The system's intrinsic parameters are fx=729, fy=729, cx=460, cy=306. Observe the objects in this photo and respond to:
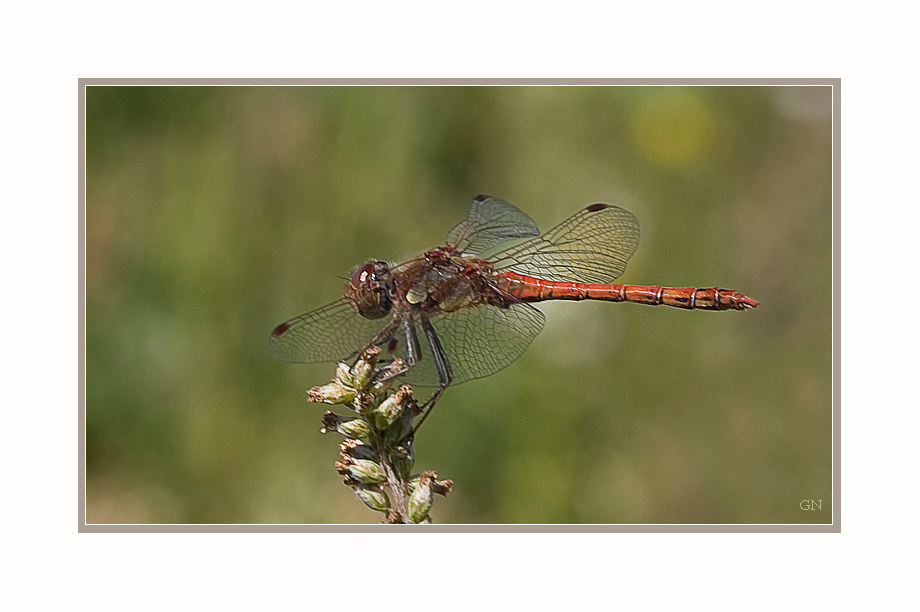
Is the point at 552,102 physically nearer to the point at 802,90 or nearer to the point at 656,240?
the point at 656,240

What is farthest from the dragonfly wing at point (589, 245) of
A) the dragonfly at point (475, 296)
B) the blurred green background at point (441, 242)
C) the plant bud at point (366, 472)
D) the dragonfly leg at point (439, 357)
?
the plant bud at point (366, 472)

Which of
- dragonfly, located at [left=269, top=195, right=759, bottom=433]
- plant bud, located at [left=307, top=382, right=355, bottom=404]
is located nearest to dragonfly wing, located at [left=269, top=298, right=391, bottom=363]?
dragonfly, located at [left=269, top=195, right=759, bottom=433]

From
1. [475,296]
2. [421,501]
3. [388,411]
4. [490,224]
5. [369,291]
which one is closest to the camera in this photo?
[421,501]

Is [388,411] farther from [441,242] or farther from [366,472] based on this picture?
[441,242]

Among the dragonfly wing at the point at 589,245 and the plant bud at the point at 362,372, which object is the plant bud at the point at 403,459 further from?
the dragonfly wing at the point at 589,245

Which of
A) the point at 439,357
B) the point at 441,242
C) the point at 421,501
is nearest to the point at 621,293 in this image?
the point at 439,357

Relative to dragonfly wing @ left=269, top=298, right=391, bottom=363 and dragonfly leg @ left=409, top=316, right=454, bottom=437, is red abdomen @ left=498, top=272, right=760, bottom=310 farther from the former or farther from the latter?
dragonfly wing @ left=269, top=298, right=391, bottom=363

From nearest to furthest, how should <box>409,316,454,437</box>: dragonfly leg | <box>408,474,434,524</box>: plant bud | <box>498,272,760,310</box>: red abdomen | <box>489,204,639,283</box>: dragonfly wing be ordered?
1. <box>408,474,434,524</box>: plant bud
2. <box>409,316,454,437</box>: dragonfly leg
3. <box>498,272,760,310</box>: red abdomen
4. <box>489,204,639,283</box>: dragonfly wing
